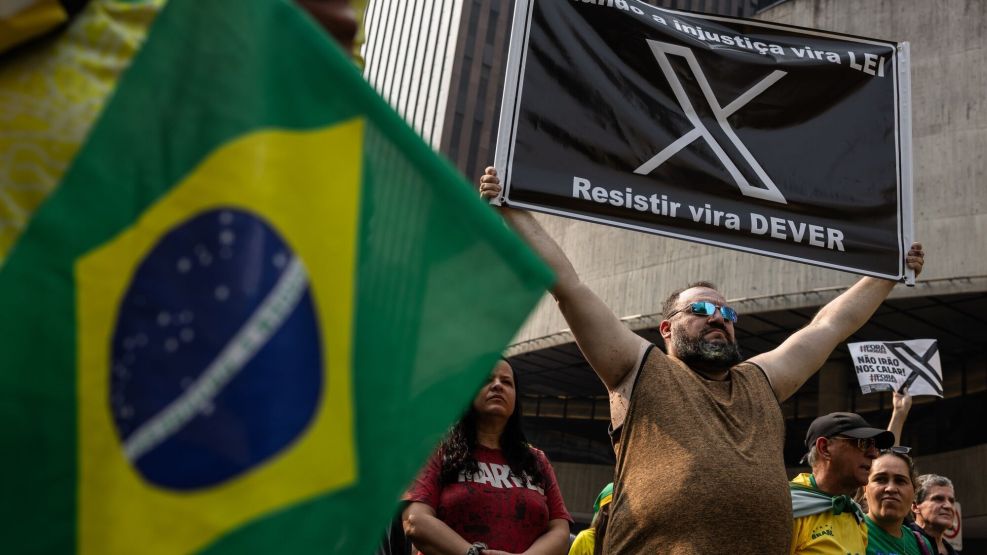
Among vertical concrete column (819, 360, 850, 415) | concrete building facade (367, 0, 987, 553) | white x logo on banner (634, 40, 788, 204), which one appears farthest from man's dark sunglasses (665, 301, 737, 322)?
vertical concrete column (819, 360, 850, 415)

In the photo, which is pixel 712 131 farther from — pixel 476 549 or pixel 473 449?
pixel 476 549

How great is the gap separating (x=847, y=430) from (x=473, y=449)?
6.30 feet

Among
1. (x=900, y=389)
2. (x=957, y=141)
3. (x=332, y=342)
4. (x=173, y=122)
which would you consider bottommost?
(x=332, y=342)

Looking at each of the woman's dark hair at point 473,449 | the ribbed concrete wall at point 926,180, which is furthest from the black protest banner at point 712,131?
the ribbed concrete wall at point 926,180

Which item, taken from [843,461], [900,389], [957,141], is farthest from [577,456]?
[843,461]

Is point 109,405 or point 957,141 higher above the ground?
point 957,141

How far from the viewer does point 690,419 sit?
9.54 ft

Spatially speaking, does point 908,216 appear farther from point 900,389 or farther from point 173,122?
point 900,389

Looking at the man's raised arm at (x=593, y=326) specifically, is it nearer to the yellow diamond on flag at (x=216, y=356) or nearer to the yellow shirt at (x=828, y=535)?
the yellow shirt at (x=828, y=535)

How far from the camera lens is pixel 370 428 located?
1.22m

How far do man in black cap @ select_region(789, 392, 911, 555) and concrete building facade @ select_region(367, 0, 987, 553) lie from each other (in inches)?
644

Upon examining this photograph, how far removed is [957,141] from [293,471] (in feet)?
70.3

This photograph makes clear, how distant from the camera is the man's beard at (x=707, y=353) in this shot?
3.21 meters

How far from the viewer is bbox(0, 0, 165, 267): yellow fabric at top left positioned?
1316mm
